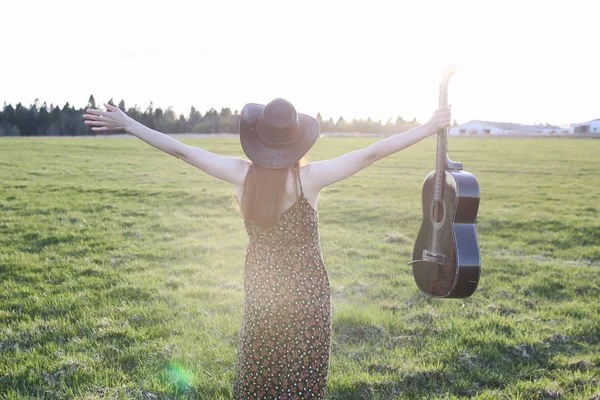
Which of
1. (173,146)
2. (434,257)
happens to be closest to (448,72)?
(434,257)

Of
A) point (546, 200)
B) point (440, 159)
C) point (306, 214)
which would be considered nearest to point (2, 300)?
point (306, 214)

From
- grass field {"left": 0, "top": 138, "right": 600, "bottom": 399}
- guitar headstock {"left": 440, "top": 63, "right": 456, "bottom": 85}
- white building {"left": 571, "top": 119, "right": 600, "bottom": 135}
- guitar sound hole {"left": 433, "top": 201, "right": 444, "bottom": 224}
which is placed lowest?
grass field {"left": 0, "top": 138, "right": 600, "bottom": 399}

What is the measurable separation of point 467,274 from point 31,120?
341 ft

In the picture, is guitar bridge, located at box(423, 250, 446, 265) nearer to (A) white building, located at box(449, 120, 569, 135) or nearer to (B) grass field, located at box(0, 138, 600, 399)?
(B) grass field, located at box(0, 138, 600, 399)

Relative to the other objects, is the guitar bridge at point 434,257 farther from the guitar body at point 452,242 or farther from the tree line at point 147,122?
the tree line at point 147,122

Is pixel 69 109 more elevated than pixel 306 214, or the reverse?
pixel 69 109

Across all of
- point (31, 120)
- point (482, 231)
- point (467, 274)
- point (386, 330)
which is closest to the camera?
point (467, 274)

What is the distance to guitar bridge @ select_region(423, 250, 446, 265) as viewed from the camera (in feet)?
14.6

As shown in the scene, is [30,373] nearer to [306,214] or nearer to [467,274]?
[306,214]

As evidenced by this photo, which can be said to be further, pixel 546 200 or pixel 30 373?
pixel 546 200

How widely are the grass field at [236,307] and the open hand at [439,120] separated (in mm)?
2640

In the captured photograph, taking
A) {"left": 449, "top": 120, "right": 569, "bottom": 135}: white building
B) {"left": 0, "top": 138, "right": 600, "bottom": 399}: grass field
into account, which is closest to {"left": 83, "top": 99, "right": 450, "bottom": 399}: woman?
{"left": 0, "top": 138, "right": 600, "bottom": 399}: grass field

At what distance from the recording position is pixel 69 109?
10019 cm

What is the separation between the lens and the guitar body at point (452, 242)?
13.9 ft
